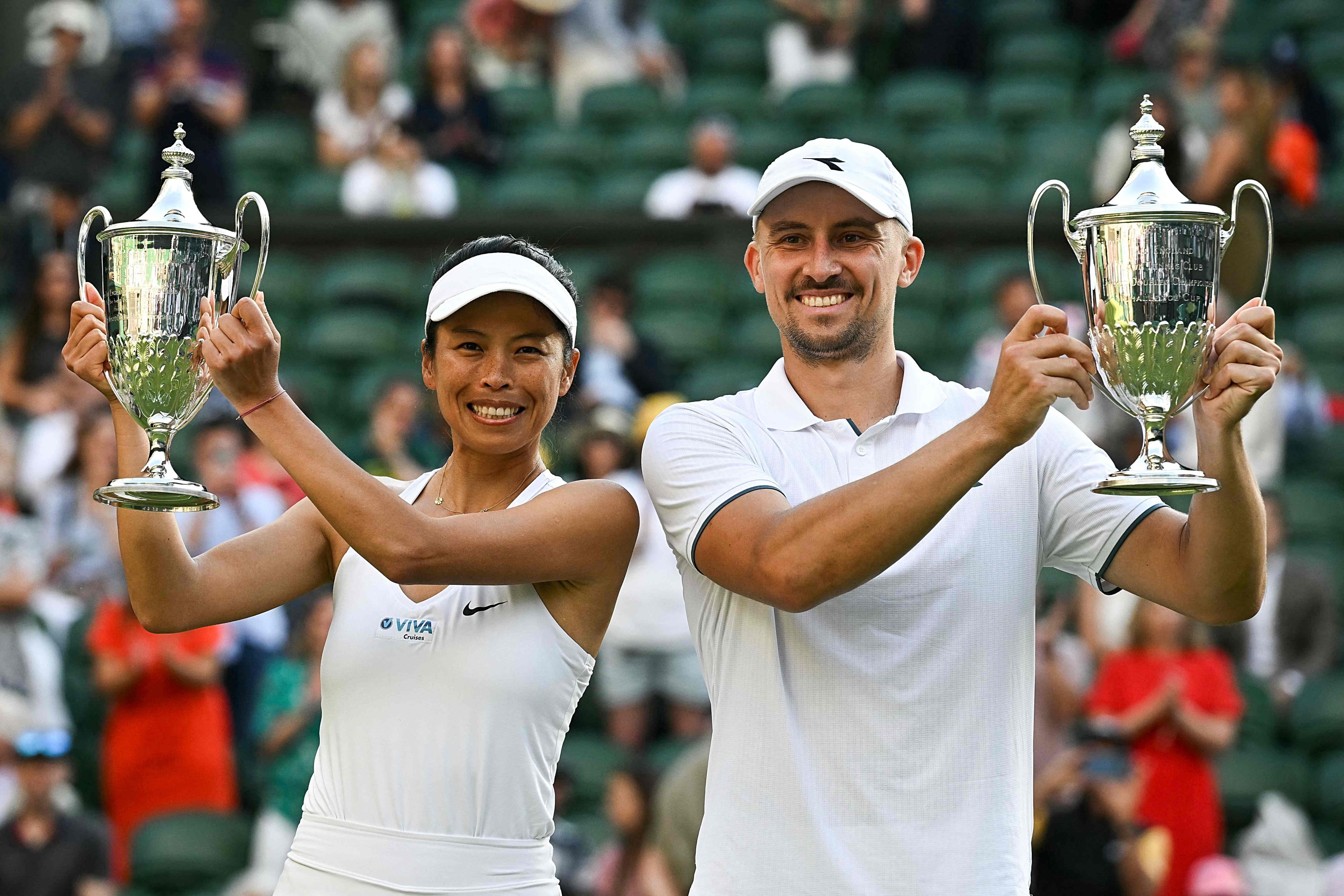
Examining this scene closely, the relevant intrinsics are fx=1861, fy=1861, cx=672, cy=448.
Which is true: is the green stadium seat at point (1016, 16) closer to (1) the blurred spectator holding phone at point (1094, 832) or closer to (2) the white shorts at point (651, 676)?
(2) the white shorts at point (651, 676)

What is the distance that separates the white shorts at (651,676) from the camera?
6242mm

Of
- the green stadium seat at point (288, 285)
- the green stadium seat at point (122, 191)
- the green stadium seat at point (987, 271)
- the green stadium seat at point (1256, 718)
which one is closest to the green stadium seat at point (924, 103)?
the green stadium seat at point (987, 271)

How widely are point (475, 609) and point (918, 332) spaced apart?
19.2 feet

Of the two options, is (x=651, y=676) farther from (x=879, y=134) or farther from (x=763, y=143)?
(x=879, y=134)

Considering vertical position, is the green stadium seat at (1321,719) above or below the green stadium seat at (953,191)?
below

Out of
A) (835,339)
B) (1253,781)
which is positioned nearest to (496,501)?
(835,339)

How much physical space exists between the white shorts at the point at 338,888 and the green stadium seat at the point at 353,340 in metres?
6.20

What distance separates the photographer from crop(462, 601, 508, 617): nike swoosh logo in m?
2.64

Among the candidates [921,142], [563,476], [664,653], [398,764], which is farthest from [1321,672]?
[398,764]

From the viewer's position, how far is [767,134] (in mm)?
9484

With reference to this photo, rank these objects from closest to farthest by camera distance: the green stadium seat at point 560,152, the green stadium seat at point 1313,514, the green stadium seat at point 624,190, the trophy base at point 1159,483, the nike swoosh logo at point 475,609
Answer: the trophy base at point 1159,483
the nike swoosh logo at point 475,609
the green stadium seat at point 1313,514
the green stadium seat at point 624,190
the green stadium seat at point 560,152

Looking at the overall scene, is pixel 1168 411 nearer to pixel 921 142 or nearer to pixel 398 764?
pixel 398 764

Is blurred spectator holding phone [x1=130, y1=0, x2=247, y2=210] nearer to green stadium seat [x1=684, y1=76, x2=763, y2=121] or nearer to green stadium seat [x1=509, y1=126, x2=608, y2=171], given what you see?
green stadium seat [x1=509, y1=126, x2=608, y2=171]

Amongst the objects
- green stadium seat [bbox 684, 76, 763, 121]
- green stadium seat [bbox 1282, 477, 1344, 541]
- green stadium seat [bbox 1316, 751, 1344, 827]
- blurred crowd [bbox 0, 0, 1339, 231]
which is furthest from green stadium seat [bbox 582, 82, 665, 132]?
green stadium seat [bbox 1316, 751, 1344, 827]
